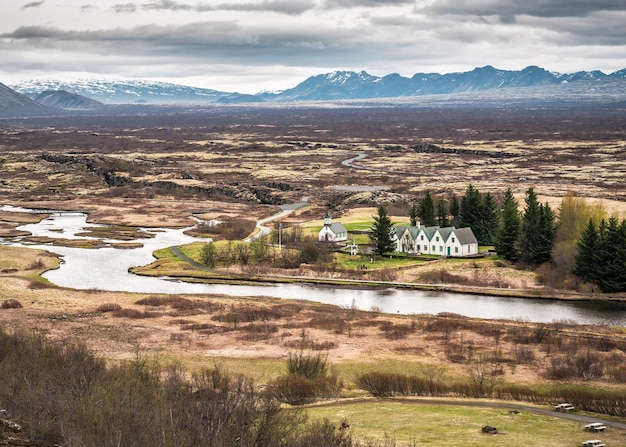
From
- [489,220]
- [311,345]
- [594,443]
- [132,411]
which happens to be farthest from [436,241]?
[132,411]

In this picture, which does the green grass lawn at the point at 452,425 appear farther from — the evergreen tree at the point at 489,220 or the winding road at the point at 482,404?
the evergreen tree at the point at 489,220

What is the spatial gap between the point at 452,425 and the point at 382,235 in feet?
219

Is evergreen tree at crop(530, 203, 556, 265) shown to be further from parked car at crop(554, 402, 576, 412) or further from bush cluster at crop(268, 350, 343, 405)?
parked car at crop(554, 402, 576, 412)

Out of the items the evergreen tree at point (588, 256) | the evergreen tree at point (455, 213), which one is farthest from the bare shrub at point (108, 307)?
the evergreen tree at point (455, 213)

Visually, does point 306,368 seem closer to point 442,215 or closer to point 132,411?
point 132,411

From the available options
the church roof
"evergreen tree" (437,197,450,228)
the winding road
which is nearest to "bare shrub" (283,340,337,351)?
the winding road

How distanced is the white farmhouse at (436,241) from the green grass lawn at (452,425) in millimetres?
61576

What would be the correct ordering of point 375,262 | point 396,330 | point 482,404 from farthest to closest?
1. point 375,262
2. point 396,330
3. point 482,404

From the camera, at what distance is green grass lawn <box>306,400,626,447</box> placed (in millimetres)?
39656

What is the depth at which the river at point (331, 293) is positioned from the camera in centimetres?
8138

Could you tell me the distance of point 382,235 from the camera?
108875mm

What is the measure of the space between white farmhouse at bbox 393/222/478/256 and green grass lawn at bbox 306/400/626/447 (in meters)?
61.6

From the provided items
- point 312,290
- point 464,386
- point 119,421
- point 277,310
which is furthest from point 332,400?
point 312,290

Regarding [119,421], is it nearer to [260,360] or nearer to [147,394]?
[147,394]
